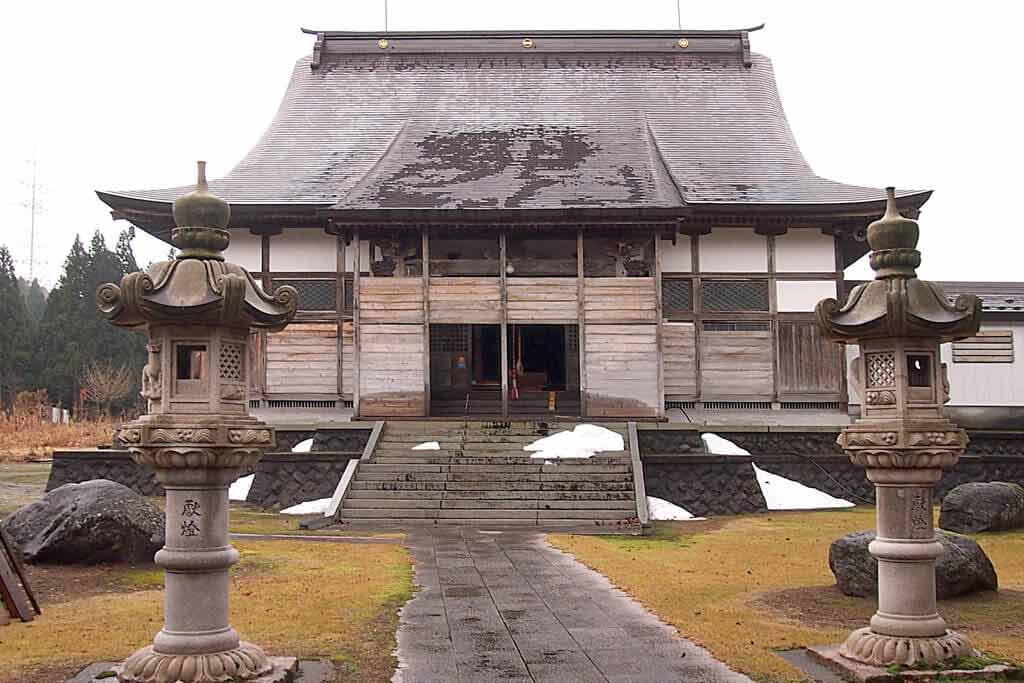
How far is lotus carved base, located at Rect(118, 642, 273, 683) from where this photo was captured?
20.7ft

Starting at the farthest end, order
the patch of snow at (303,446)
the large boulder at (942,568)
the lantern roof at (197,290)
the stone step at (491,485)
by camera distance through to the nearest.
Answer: the patch of snow at (303,446) → the stone step at (491,485) → the large boulder at (942,568) → the lantern roof at (197,290)

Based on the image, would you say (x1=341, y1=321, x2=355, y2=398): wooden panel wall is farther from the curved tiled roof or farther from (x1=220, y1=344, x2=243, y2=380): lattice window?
(x1=220, y1=344, x2=243, y2=380): lattice window

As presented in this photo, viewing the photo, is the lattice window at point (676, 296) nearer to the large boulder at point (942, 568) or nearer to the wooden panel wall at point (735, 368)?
the wooden panel wall at point (735, 368)

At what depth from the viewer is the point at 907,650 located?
6934 mm

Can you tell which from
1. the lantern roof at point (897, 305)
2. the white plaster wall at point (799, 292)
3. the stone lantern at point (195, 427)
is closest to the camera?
the stone lantern at point (195, 427)

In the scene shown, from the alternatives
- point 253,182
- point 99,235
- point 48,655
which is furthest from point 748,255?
point 99,235

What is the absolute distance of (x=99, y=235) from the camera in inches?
2530

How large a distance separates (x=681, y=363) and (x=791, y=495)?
4851 mm

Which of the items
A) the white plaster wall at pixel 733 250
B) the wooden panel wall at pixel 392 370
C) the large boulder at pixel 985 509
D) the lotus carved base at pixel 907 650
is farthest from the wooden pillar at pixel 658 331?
the lotus carved base at pixel 907 650

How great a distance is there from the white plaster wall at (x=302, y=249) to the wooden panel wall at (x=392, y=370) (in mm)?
2571

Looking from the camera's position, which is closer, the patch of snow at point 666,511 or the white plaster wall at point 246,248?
the patch of snow at point 666,511

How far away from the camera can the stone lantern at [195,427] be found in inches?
256

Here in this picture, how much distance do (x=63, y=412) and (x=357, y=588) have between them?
40149 mm

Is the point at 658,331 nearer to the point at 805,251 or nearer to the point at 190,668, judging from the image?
the point at 805,251
